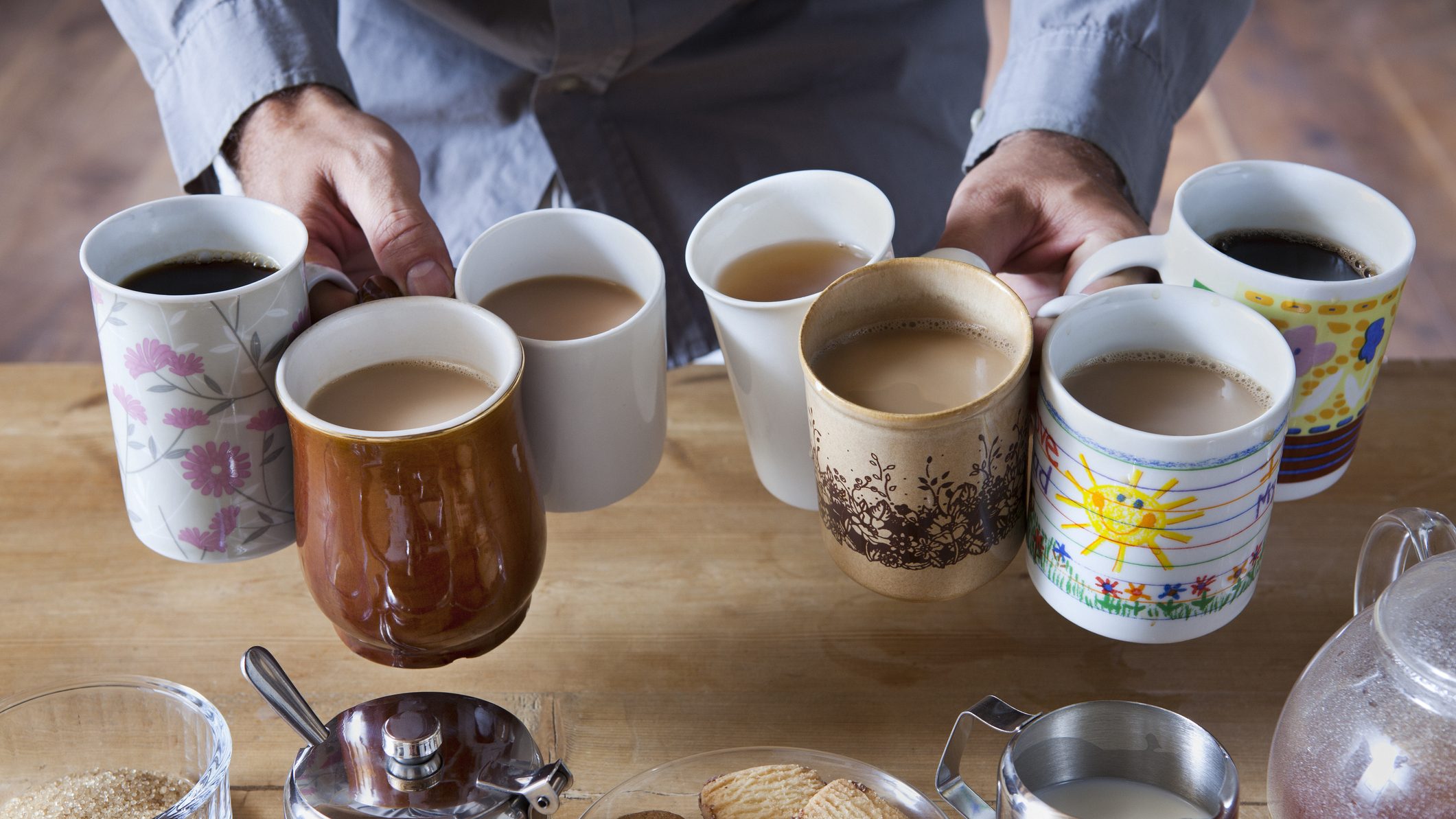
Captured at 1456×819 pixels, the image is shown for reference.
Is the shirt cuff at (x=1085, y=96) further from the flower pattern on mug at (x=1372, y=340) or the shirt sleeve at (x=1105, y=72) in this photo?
the flower pattern on mug at (x=1372, y=340)

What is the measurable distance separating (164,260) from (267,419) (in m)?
0.13

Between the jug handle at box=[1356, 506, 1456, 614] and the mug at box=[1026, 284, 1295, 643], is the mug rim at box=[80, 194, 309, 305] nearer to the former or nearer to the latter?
the mug at box=[1026, 284, 1295, 643]

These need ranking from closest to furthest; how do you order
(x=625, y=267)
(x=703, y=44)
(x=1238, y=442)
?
(x=1238, y=442)
(x=625, y=267)
(x=703, y=44)

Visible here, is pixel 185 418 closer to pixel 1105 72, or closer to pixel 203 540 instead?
pixel 203 540

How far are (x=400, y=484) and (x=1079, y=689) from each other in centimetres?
42

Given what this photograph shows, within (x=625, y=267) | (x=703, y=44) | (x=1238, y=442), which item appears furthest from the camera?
(x=703, y=44)

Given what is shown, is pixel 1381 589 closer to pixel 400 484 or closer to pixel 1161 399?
pixel 1161 399

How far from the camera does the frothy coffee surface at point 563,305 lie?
0.79 metres

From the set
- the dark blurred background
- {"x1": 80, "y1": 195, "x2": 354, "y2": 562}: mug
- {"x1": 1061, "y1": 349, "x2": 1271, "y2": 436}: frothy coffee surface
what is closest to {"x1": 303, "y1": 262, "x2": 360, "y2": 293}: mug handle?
{"x1": 80, "y1": 195, "x2": 354, "y2": 562}: mug

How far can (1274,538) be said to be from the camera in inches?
33.2

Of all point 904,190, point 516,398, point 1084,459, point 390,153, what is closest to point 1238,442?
point 1084,459

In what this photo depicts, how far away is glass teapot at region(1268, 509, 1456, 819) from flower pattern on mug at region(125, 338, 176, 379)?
2.00 feet

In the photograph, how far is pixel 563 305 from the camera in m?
0.80

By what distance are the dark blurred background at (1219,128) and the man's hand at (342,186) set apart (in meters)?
1.33
